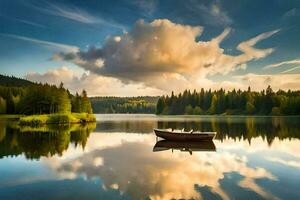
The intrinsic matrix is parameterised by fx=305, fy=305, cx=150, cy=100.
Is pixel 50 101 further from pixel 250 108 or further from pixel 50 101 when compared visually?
pixel 250 108

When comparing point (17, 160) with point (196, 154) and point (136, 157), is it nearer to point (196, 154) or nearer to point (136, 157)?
point (136, 157)

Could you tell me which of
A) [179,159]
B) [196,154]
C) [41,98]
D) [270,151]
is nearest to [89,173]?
[179,159]

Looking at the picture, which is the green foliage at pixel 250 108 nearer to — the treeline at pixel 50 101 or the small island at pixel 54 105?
the treeline at pixel 50 101

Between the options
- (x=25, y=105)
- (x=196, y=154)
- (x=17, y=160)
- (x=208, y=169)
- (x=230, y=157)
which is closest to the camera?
(x=208, y=169)

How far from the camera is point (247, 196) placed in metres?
16.9

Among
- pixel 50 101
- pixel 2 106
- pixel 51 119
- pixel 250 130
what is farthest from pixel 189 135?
pixel 2 106

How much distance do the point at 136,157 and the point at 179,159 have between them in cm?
455

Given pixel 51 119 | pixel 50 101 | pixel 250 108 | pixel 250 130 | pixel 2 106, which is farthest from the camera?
Result: pixel 250 108

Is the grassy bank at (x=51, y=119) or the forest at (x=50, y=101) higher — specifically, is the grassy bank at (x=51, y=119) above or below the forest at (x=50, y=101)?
below

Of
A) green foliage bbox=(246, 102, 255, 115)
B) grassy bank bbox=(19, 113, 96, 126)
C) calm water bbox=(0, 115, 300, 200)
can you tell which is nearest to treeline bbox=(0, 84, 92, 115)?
grassy bank bbox=(19, 113, 96, 126)

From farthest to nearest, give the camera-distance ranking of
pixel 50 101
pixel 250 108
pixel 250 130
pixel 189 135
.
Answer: pixel 250 108 < pixel 50 101 < pixel 250 130 < pixel 189 135

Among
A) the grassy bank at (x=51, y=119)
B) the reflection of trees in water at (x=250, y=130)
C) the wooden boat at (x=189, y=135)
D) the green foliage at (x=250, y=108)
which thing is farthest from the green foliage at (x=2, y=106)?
the green foliage at (x=250, y=108)

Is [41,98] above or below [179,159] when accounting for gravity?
above

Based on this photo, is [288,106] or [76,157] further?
[288,106]
